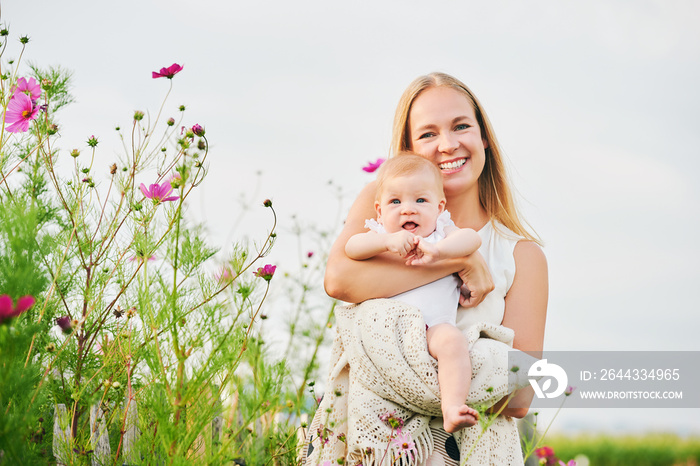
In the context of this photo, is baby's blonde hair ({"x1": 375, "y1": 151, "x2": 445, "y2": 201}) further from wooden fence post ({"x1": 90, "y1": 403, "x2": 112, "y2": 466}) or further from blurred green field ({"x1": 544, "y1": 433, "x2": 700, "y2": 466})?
blurred green field ({"x1": 544, "y1": 433, "x2": 700, "y2": 466})

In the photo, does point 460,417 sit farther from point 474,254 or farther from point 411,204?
point 411,204

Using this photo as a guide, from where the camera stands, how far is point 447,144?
7.78 ft

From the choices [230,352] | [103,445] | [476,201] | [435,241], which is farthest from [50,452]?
[476,201]

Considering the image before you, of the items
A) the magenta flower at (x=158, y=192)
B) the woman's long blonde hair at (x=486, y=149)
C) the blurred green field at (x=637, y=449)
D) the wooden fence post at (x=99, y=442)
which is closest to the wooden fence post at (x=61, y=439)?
the wooden fence post at (x=99, y=442)

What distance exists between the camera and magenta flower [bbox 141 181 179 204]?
2.25m

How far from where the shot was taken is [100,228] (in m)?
2.53

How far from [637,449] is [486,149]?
818 centimetres

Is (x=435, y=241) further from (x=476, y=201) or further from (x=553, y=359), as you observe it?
(x=553, y=359)

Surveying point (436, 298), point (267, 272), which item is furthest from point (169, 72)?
point (436, 298)

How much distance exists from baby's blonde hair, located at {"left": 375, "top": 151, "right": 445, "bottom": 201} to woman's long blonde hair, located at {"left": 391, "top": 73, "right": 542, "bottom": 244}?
11.8 inches

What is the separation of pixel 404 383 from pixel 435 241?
0.53 meters

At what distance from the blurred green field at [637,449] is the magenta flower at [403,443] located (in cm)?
779

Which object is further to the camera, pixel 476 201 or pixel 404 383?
pixel 476 201

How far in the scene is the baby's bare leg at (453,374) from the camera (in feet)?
5.78
